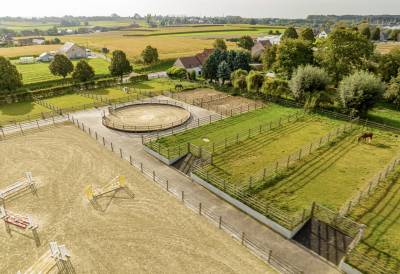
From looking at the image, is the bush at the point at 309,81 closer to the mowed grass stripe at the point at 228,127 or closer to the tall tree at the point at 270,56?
the mowed grass stripe at the point at 228,127

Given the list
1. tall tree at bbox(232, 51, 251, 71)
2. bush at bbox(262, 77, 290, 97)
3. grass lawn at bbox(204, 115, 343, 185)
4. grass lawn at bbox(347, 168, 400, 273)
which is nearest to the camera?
grass lawn at bbox(347, 168, 400, 273)

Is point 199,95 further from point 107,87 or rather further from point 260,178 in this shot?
point 260,178

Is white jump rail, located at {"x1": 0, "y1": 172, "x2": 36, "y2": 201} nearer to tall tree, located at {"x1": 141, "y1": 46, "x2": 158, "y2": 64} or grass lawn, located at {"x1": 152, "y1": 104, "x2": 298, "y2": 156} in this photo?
grass lawn, located at {"x1": 152, "y1": 104, "x2": 298, "y2": 156}

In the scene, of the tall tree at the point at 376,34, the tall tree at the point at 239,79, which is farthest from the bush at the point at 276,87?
the tall tree at the point at 376,34

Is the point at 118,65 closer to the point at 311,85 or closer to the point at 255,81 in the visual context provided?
the point at 255,81

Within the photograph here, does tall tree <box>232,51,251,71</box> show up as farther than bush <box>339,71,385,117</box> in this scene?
Yes

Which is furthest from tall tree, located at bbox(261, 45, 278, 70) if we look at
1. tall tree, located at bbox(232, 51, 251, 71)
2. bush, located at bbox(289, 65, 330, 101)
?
bush, located at bbox(289, 65, 330, 101)
